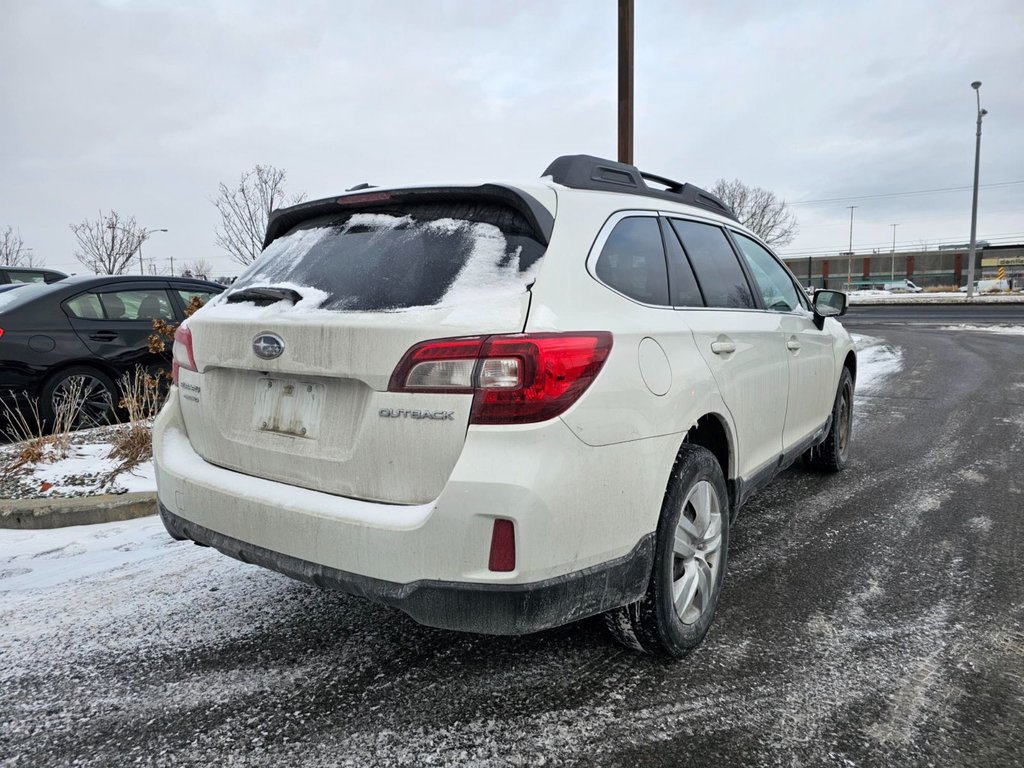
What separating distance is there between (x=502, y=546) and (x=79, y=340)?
563cm

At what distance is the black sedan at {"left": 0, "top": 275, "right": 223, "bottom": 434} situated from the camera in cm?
570

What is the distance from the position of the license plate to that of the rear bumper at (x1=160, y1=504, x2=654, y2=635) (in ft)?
1.36

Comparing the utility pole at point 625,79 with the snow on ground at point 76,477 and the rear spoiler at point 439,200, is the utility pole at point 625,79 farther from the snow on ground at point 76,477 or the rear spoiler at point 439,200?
the snow on ground at point 76,477

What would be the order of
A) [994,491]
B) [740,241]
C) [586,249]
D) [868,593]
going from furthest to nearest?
[994,491] → [740,241] → [868,593] → [586,249]

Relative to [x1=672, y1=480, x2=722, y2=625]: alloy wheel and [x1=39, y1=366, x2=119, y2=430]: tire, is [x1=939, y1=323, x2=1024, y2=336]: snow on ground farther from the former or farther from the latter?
[x1=39, y1=366, x2=119, y2=430]: tire

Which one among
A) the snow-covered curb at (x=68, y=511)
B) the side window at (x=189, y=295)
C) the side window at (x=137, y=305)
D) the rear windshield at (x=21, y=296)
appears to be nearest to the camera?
the snow-covered curb at (x=68, y=511)

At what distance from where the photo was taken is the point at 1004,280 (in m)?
59.2

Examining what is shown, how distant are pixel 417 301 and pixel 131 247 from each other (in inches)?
1288

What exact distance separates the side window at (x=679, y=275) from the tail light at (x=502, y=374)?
915 mm

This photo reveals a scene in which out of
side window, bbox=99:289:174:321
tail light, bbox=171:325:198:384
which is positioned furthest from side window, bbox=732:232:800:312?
side window, bbox=99:289:174:321

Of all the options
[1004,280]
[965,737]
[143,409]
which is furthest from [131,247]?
[1004,280]

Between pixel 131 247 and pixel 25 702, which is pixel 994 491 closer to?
pixel 25 702

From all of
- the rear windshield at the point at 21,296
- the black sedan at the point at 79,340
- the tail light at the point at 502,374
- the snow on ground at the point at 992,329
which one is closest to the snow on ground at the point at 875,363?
the snow on ground at the point at 992,329

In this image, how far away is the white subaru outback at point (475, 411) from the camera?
196 cm
